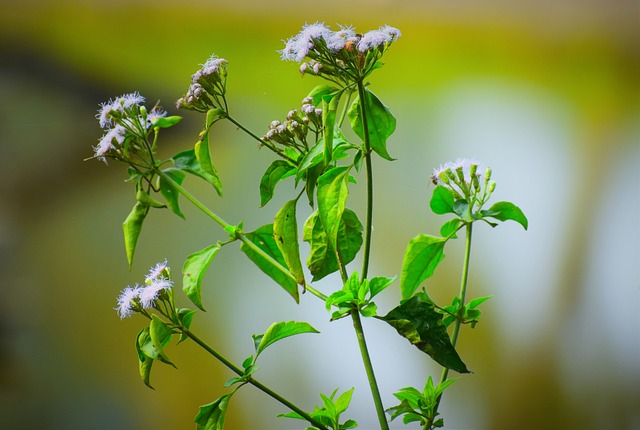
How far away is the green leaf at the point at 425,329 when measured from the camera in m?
0.69

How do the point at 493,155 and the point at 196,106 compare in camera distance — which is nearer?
the point at 196,106

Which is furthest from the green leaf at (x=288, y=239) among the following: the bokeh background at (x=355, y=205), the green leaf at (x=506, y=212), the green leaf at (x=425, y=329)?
the bokeh background at (x=355, y=205)

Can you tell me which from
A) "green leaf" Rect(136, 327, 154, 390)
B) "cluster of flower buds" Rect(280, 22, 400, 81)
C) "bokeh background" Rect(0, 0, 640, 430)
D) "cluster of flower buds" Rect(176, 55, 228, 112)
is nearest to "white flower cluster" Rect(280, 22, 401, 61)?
"cluster of flower buds" Rect(280, 22, 400, 81)

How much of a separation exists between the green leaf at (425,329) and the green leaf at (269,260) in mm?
131

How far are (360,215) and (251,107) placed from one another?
266mm

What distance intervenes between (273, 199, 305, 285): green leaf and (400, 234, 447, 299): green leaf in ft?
0.41

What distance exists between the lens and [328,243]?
750 millimetres

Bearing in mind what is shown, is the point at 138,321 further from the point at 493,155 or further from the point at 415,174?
the point at 493,155

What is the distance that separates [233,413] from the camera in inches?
45.7

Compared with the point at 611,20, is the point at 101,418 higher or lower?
lower

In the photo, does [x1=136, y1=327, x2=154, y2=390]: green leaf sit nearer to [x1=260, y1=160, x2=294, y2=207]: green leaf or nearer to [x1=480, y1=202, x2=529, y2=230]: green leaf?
[x1=260, y1=160, x2=294, y2=207]: green leaf

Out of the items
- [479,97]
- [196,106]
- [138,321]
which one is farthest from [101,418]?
[479,97]

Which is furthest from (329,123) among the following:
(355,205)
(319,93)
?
(355,205)

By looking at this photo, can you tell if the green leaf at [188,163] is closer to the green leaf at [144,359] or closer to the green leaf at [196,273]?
the green leaf at [196,273]
